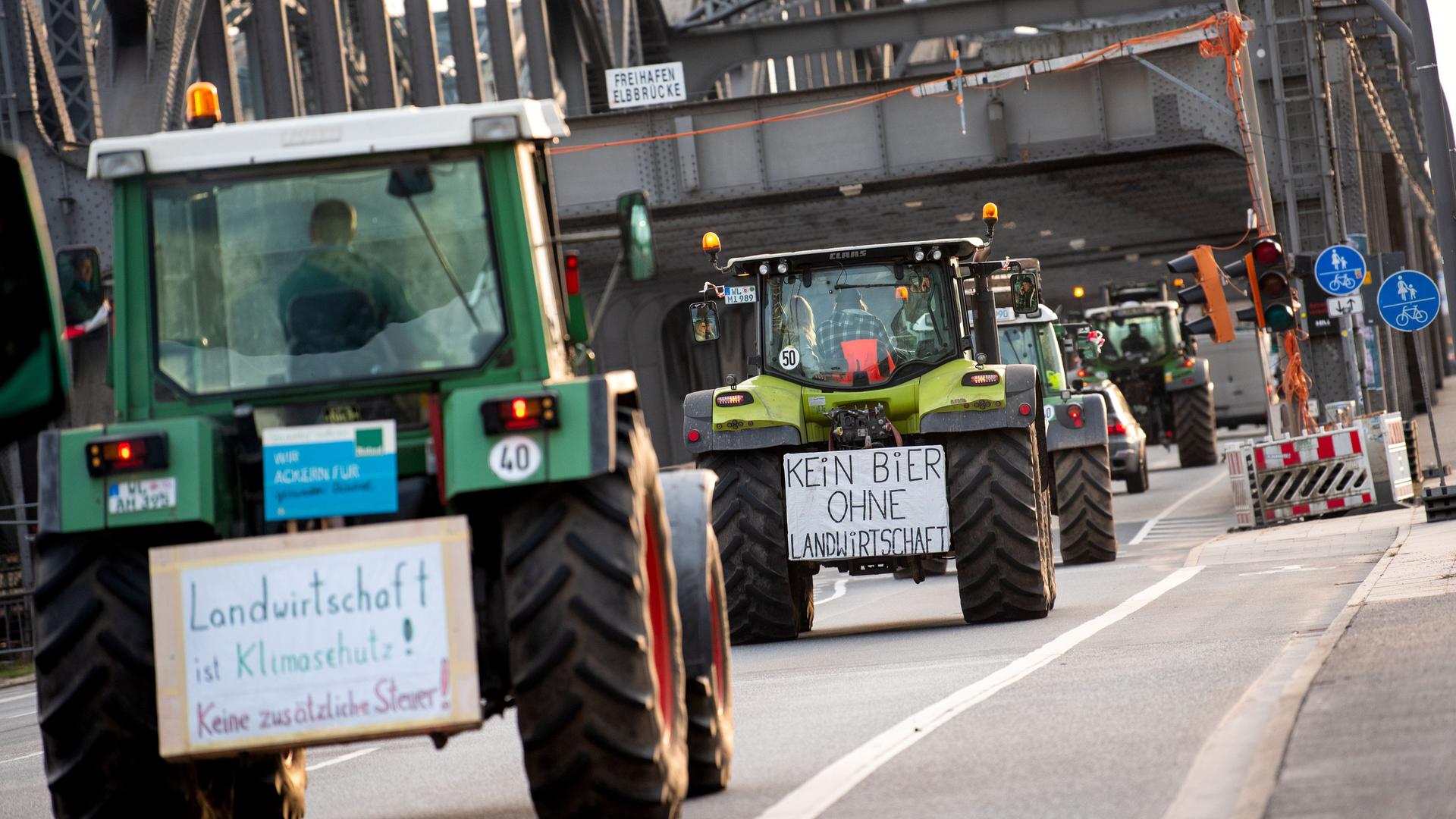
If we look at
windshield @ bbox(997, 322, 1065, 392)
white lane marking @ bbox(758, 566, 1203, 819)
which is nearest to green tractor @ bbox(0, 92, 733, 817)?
white lane marking @ bbox(758, 566, 1203, 819)

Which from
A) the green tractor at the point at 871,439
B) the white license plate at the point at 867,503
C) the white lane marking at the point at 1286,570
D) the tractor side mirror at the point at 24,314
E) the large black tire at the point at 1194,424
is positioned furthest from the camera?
the large black tire at the point at 1194,424

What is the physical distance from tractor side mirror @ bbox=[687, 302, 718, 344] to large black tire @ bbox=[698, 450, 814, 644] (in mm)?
1040

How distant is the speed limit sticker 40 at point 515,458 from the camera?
6.45m

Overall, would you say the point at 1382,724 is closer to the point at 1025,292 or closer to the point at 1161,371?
the point at 1025,292

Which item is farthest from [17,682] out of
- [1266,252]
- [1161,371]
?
[1161,371]

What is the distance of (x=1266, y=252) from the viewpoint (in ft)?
74.1

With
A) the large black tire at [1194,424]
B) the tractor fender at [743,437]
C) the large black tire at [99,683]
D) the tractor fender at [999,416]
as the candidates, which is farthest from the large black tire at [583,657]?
the large black tire at [1194,424]

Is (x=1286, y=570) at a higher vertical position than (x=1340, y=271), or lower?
lower

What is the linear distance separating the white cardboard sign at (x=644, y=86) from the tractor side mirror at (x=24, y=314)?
1222 inches

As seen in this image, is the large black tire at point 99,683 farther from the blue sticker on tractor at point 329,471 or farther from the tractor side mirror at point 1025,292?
the tractor side mirror at point 1025,292

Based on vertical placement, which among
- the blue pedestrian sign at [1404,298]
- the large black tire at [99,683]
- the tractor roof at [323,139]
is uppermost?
the tractor roof at [323,139]

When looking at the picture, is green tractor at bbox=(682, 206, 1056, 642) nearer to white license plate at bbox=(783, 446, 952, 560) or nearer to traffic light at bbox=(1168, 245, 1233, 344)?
white license plate at bbox=(783, 446, 952, 560)

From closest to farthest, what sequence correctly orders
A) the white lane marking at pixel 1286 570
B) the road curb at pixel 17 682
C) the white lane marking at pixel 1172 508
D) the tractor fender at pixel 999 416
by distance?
the tractor fender at pixel 999 416 < the white lane marking at pixel 1286 570 < the road curb at pixel 17 682 < the white lane marking at pixel 1172 508

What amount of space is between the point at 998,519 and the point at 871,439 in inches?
47.0
